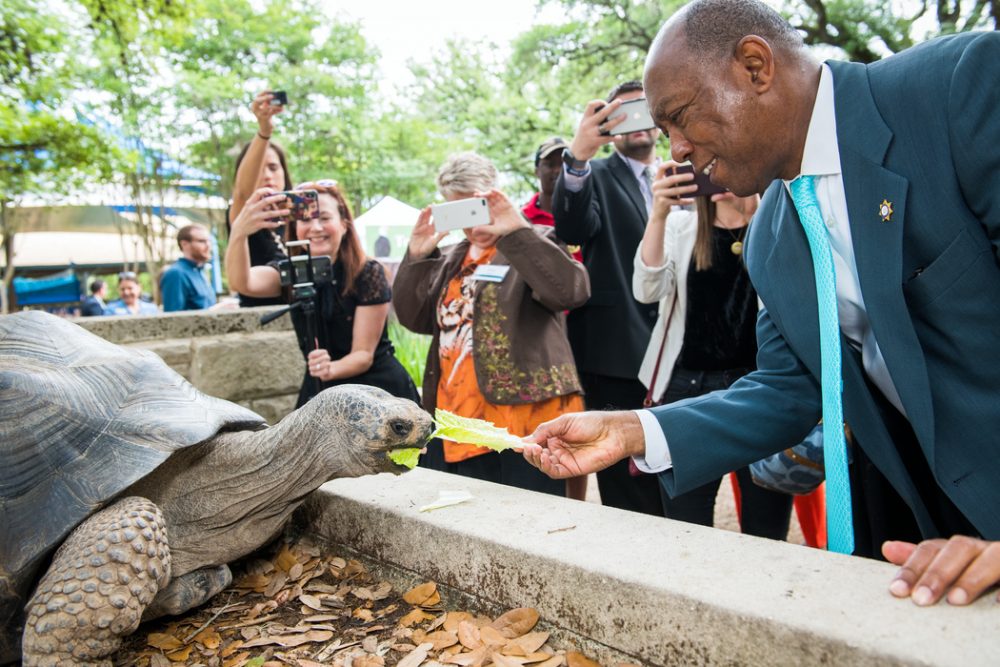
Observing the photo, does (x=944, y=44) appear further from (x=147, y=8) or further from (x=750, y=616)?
(x=147, y=8)

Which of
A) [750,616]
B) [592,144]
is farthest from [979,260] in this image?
[592,144]

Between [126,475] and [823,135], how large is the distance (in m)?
1.59

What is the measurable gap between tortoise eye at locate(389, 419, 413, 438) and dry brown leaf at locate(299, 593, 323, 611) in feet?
1.41

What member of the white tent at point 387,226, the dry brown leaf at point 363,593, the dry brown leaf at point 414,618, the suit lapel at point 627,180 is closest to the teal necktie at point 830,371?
the dry brown leaf at point 414,618

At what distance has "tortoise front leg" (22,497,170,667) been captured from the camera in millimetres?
1415

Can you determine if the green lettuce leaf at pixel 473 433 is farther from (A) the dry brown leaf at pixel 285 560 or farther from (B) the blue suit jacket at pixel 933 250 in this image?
(B) the blue suit jacket at pixel 933 250

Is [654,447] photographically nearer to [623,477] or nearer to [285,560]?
[285,560]

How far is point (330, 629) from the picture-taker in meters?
1.57

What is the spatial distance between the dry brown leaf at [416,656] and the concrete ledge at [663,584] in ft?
0.51

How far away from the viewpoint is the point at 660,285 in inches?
102

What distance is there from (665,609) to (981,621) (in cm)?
44

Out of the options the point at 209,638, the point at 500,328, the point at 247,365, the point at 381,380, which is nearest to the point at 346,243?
the point at 381,380

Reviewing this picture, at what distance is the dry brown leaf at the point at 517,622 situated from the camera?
1384 mm

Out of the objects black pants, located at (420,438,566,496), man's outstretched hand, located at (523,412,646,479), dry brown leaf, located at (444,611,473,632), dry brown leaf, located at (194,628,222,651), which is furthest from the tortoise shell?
black pants, located at (420,438,566,496)
